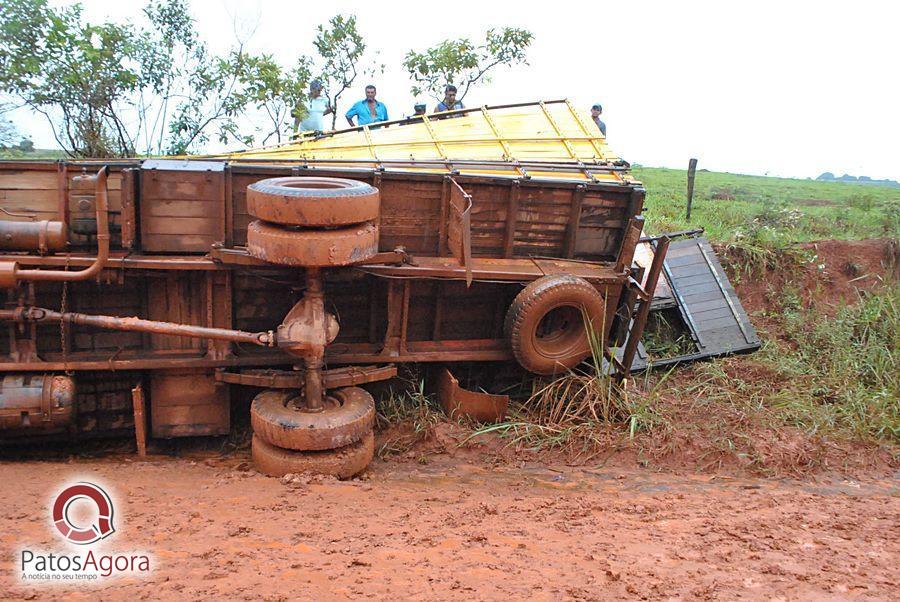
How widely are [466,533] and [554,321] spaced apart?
253cm

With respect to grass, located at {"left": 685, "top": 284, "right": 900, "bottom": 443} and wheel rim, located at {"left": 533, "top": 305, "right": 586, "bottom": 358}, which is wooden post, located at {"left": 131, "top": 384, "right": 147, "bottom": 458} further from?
grass, located at {"left": 685, "top": 284, "right": 900, "bottom": 443}

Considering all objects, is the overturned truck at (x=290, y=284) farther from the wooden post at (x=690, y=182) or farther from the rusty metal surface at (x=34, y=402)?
the wooden post at (x=690, y=182)

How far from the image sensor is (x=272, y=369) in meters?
5.21

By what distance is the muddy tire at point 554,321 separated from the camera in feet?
17.0

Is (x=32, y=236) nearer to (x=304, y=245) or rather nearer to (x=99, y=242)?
(x=99, y=242)

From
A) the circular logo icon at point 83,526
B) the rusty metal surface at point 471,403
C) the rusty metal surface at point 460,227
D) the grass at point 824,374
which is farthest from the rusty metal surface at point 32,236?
the grass at point 824,374

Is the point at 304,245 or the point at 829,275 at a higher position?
the point at 304,245

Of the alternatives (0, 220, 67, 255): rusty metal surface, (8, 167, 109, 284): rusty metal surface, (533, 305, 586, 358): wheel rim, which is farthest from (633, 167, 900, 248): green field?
(0, 220, 67, 255): rusty metal surface

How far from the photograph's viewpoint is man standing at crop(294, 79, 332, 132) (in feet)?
30.2

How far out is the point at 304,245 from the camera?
4.21 metres

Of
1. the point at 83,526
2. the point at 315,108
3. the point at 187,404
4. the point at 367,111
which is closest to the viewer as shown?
the point at 83,526

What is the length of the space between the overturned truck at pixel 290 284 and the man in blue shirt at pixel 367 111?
278 cm

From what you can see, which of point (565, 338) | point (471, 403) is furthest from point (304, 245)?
point (565, 338)

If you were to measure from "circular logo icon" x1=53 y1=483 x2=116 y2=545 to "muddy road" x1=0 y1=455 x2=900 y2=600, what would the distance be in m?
0.07
